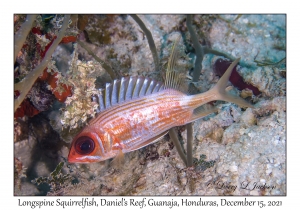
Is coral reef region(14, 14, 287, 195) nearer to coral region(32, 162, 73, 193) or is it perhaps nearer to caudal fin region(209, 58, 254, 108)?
coral region(32, 162, 73, 193)

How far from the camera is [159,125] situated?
2795mm

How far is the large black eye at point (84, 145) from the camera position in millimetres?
2598

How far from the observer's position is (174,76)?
288cm

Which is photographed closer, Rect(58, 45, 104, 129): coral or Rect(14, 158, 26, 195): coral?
Rect(58, 45, 104, 129): coral

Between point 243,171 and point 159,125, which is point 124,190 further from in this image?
point 243,171

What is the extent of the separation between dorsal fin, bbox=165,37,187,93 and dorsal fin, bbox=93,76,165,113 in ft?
0.71

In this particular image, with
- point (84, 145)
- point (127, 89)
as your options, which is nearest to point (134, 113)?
point (127, 89)

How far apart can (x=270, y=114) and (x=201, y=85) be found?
3.78 feet

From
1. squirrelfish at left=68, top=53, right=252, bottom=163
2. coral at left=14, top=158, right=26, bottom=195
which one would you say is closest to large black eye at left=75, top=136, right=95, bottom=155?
squirrelfish at left=68, top=53, right=252, bottom=163

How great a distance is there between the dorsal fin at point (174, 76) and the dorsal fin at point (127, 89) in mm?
215

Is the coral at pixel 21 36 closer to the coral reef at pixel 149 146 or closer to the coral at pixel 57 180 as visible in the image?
the coral reef at pixel 149 146

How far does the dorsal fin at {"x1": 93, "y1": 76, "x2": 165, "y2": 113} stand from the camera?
9.04 ft

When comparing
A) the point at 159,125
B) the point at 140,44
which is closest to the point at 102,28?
the point at 140,44
